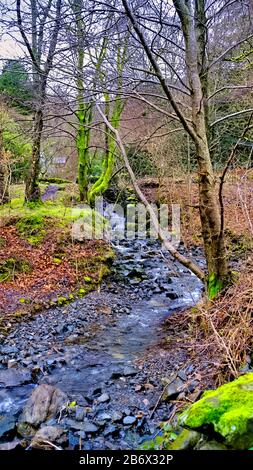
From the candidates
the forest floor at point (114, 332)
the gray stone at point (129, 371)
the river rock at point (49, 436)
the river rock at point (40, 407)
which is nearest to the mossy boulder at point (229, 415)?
the forest floor at point (114, 332)

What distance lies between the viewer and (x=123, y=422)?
320 centimetres

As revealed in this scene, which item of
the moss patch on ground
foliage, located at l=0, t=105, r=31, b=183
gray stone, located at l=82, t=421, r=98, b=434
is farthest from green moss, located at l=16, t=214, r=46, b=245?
gray stone, located at l=82, t=421, r=98, b=434

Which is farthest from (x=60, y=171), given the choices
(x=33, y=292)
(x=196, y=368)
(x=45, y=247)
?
(x=196, y=368)

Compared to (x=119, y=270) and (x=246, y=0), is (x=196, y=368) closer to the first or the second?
(x=246, y=0)

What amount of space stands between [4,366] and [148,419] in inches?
78.6

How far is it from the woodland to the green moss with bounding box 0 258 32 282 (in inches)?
1.0

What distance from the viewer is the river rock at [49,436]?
292cm

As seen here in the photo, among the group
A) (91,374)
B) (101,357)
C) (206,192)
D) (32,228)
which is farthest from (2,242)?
(206,192)

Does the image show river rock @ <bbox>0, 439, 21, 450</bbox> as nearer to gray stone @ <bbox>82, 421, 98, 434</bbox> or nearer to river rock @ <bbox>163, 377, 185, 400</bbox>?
gray stone @ <bbox>82, 421, 98, 434</bbox>

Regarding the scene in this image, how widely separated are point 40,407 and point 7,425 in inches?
12.3

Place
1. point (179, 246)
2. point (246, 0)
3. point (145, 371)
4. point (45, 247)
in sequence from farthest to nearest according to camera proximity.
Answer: point (179, 246), point (45, 247), point (246, 0), point (145, 371)

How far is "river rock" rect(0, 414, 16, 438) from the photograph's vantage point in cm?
315

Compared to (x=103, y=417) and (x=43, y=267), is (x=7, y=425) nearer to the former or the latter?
(x=103, y=417)
